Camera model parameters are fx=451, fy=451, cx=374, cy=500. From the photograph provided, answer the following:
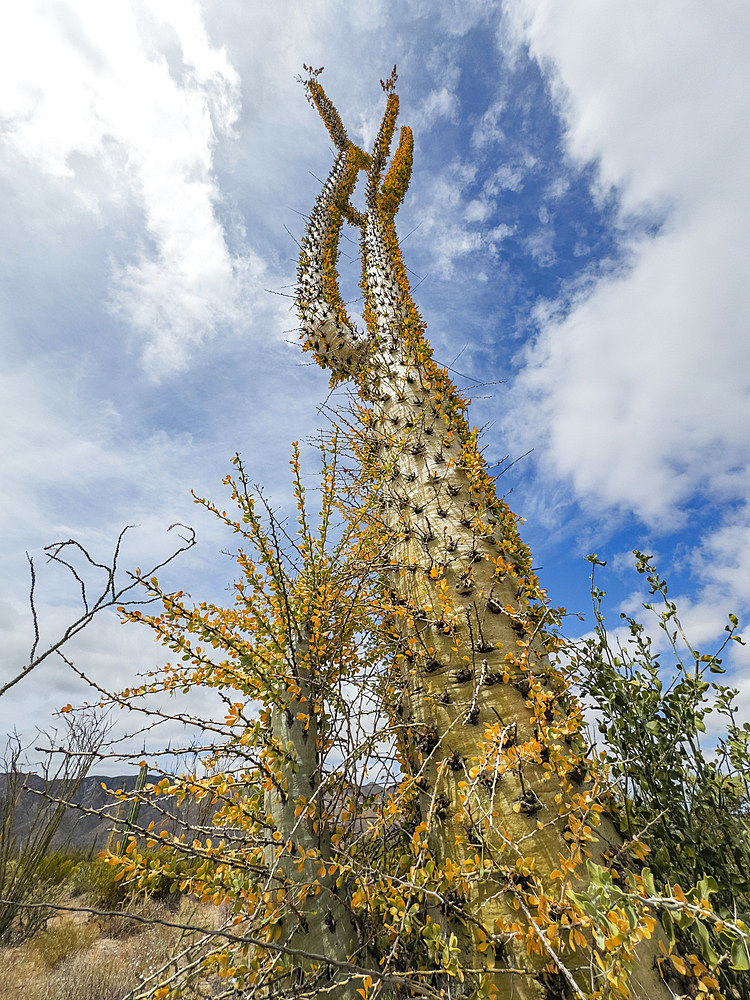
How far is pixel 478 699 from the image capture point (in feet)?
8.21

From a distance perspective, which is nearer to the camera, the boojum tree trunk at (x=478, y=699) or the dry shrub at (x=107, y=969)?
the boojum tree trunk at (x=478, y=699)

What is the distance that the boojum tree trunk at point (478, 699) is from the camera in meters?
1.86

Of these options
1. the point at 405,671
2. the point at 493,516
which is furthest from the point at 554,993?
the point at 493,516

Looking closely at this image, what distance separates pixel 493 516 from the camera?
3461 millimetres

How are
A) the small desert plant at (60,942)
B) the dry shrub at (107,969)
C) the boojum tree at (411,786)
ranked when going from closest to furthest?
the boojum tree at (411,786), the dry shrub at (107,969), the small desert plant at (60,942)

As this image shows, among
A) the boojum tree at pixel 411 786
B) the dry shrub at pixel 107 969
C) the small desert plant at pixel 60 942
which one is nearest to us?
the boojum tree at pixel 411 786

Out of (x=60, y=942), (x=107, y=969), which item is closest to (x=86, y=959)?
(x=60, y=942)

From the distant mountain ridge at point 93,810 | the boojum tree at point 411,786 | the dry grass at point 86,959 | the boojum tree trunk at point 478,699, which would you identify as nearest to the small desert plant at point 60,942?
the dry grass at point 86,959

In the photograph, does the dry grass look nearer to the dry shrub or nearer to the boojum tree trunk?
the dry shrub

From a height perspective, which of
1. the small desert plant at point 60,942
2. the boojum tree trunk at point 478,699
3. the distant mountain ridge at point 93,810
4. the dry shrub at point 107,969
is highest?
the boojum tree trunk at point 478,699

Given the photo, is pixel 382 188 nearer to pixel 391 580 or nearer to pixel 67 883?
pixel 391 580

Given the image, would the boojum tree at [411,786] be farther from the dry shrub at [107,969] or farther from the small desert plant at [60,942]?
the small desert plant at [60,942]

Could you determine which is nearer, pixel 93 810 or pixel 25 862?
pixel 93 810

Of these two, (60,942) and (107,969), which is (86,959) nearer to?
(60,942)
